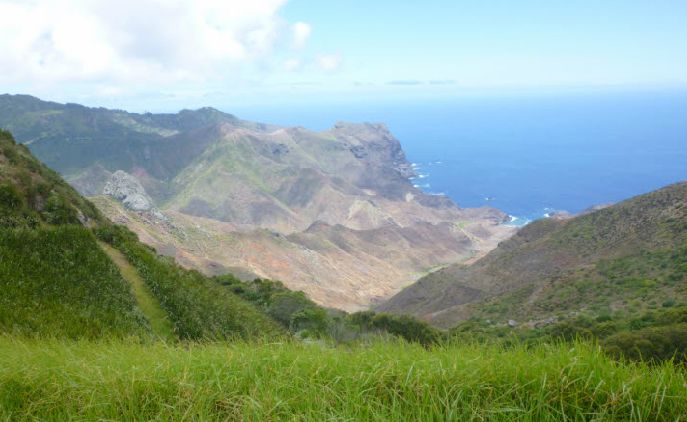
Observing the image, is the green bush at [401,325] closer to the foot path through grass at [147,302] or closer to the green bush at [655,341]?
the green bush at [655,341]

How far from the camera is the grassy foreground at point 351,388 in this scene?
2959mm

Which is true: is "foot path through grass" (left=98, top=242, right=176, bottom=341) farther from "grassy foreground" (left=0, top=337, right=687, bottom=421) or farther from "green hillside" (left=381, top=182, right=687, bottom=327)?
"green hillside" (left=381, top=182, right=687, bottom=327)

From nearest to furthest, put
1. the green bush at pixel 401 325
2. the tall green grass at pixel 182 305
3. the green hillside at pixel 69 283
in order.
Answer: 1. the green hillside at pixel 69 283
2. the tall green grass at pixel 182 305
3. the green bush at pixel 401 325

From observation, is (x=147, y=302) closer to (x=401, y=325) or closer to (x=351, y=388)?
(x=351, y=388)

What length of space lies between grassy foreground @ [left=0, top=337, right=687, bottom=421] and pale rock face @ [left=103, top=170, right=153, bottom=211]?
9803 cm

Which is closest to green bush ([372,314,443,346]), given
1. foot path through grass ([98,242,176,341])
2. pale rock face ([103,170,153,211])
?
foot path through grass ([98,242,176,341])

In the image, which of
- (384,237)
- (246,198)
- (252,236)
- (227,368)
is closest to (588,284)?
(227,368)

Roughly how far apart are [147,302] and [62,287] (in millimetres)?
3375

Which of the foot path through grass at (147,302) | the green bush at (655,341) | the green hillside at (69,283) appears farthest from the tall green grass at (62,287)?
the green bush at (655,341)

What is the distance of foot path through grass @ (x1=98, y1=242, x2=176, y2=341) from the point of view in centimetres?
1448

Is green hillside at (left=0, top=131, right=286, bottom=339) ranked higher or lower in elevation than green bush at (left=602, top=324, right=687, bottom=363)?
higher

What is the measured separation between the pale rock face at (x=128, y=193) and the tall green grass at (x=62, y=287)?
84977mm

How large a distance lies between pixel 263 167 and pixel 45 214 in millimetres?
173933

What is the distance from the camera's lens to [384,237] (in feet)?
446
